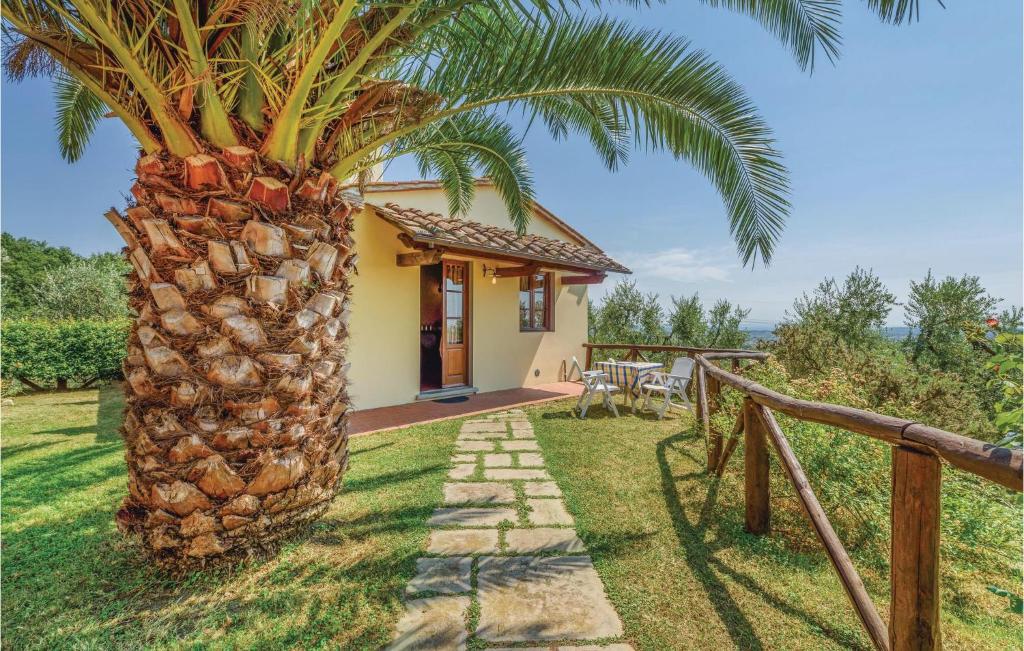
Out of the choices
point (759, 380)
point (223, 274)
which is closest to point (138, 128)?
point (223, 274)

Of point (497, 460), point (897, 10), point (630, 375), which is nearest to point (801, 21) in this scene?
point (897, 10)

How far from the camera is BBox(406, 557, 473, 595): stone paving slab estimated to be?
7.70ft

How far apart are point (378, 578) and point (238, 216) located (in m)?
2.26

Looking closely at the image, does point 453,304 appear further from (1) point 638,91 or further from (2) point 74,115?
(1) point 638,91

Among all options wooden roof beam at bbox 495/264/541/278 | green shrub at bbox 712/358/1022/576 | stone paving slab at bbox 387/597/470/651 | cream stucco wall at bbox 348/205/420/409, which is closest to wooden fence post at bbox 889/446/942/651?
green shrub at bbox 712/358/1022/576

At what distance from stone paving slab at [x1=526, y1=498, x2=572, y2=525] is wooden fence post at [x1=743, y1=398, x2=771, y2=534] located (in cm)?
137

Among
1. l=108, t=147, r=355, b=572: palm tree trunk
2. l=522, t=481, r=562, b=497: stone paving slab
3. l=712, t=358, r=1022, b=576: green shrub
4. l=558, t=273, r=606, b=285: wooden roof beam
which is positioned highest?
l=558, t=273, r=606, b=285: wooden roof beam

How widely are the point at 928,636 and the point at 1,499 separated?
21.1ft

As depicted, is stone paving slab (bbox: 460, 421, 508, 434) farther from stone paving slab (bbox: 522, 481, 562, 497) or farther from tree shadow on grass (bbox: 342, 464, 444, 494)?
stone paving slab (bbox: 522, 481, 562, 497)

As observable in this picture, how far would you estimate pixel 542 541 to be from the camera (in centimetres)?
291

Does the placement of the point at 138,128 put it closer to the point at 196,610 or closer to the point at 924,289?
the point at 196,610

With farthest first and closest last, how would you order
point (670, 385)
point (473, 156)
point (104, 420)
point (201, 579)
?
point (670, 385), point (104, 420), point (473, 156), point (201, 579)

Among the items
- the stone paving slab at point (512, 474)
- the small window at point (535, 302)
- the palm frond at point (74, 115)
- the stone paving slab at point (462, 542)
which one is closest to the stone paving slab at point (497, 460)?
the stone paving slab at point (512, 474)

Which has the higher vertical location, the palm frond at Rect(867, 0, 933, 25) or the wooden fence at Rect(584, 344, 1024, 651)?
the palm frond at Rect(867, 0, 933, 25)
